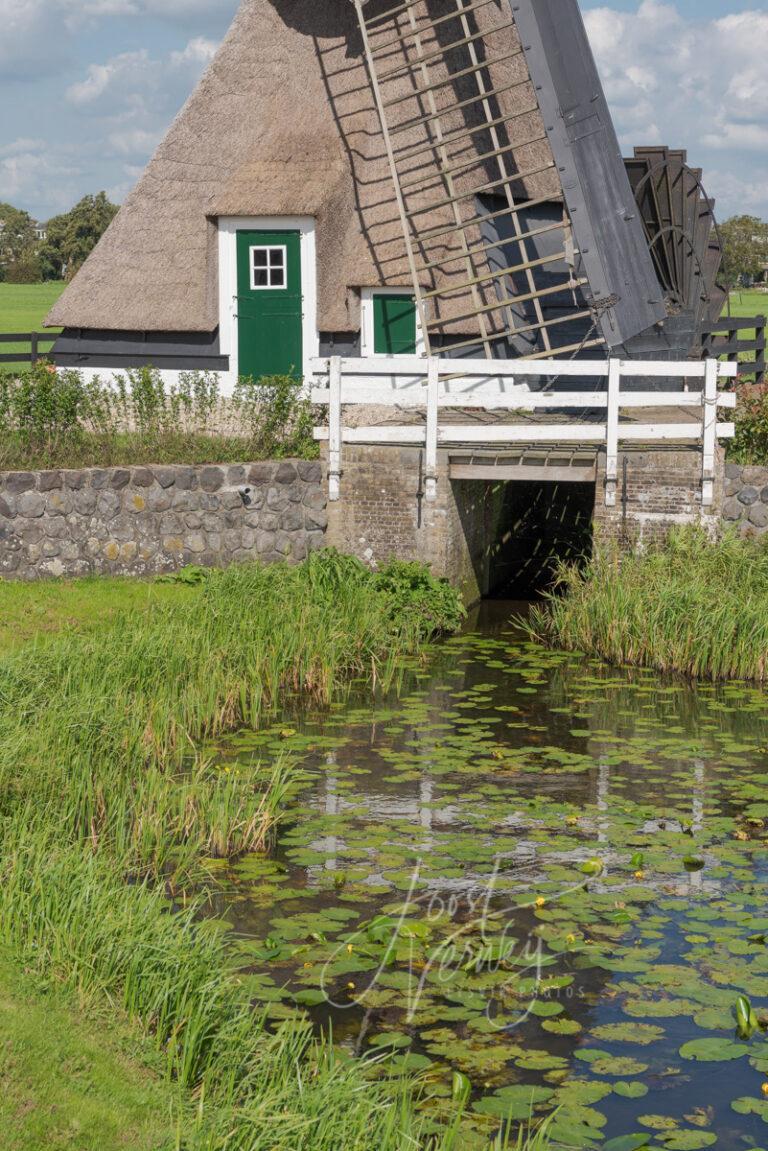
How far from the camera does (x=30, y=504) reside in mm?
13531

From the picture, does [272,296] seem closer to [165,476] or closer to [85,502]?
[165,476]

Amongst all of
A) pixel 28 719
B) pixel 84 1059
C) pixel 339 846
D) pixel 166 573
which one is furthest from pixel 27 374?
pixel 84 1059

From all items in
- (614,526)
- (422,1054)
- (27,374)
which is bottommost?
(422,1054)

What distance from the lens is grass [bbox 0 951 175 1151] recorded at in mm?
4641

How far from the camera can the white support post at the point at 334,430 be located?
1490 centimetres

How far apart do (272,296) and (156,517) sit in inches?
235

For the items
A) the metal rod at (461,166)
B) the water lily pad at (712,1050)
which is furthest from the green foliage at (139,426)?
the water lily pad at (712,1050)

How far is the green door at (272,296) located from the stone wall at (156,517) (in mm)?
4587

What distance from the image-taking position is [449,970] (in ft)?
22.1

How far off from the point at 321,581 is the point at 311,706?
2.28 metres

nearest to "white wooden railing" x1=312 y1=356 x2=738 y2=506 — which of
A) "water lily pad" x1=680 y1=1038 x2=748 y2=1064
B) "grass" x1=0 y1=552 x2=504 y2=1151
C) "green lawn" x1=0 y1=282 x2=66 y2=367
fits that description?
"grass" x1=0 y1=552 x2=504 y2=1151

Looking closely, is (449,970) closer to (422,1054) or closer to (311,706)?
(422,1054)

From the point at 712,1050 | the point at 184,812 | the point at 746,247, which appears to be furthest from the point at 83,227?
the point at 712,1050

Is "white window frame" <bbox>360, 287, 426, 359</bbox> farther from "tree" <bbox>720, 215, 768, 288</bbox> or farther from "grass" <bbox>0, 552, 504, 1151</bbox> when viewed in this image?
"tree" <bbox>720, 215, 768, 288</bbox>
